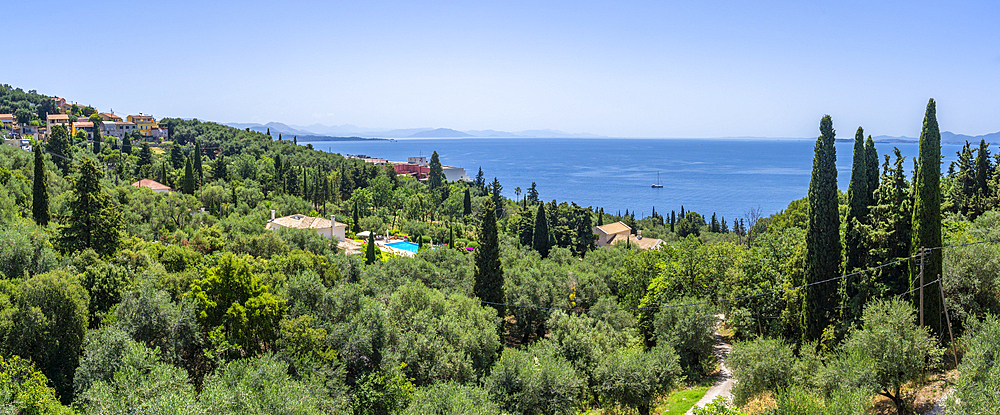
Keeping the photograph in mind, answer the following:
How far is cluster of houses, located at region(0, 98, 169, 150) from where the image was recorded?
9138 cm

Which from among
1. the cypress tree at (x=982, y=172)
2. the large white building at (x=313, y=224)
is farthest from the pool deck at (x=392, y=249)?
the cypress tree at (x=982, y=172)

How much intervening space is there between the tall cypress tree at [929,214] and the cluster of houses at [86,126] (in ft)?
329

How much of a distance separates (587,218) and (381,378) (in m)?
47.3

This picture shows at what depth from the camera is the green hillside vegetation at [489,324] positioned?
1620 centimetres

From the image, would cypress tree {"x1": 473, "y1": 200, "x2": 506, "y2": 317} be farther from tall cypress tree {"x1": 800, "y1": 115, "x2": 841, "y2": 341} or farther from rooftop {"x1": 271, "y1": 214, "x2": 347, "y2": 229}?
rooftop {"x1": 271, "y1": 214, "x2": 347, "y2": 229}

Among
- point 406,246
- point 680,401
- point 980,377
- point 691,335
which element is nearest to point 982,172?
point 691,335

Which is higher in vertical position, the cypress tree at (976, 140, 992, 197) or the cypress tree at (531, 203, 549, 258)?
the cypress tree at (976, 140, 992, 197)

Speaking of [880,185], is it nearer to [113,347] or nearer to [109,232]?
[113,347]

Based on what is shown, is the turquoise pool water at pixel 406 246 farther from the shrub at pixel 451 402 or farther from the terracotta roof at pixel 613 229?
the shrub at pixel 451 402

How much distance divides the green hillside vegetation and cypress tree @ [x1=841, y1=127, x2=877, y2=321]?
0.07 m

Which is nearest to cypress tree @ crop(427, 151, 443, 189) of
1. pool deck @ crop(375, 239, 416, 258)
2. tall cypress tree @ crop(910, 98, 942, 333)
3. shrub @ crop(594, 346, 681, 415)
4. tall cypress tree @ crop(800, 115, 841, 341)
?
pool deck @ crop(375, 239, 416, 258)

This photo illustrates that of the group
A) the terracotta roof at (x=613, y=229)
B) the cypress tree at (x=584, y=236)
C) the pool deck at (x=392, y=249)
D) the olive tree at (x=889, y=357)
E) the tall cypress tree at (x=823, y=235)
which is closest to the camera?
the olive tree at (x=889, y=357)

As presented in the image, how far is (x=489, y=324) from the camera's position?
2591 cm

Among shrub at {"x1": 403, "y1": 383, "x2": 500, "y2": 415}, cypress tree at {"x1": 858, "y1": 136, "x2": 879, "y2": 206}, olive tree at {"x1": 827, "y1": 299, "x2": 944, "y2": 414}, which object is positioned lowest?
shrub at {"x1": 403, "y1": 383, "x2": 500, "y2": 415}
